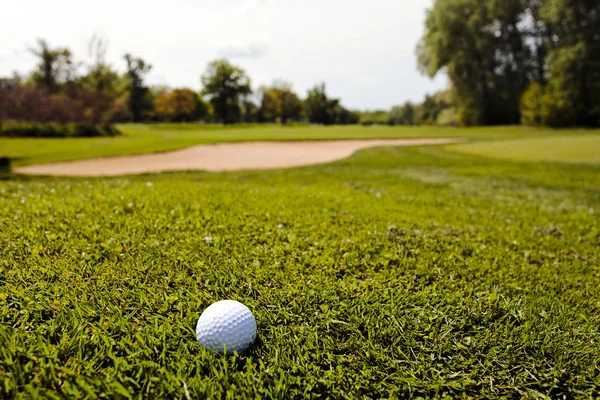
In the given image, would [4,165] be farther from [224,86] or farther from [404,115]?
[404,115]

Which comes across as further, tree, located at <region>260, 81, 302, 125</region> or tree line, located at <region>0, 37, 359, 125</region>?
tree, located at <region>260, 81, 302, 125</region>

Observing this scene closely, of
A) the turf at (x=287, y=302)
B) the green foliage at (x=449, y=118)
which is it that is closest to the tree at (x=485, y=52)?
the green foliage at (x=449, y=118)

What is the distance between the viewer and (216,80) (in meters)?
71.8

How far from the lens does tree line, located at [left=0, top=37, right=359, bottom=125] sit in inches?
1204

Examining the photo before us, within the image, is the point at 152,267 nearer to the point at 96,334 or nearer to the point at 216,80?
the point at 96,334

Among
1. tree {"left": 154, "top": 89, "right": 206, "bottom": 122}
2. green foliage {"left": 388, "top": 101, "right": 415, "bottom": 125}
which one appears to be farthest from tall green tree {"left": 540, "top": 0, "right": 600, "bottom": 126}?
tree {"left": 154, "top": 89, "right": 206, "bottom": 122}

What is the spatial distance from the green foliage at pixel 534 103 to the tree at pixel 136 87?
63.2 m

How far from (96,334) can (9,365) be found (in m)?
0.40

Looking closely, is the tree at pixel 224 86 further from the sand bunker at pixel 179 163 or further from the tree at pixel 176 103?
the sand bunker at pixel 179 163

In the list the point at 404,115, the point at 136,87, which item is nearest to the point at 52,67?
the point at 136,87

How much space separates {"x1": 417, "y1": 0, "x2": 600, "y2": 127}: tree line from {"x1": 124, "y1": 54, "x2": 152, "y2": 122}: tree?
165ft

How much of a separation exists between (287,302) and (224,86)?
248 ft

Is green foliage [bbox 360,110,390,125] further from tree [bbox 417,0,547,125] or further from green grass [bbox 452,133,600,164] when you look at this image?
green grass [bbox 452,133,600,164]

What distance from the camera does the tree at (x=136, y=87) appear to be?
67.4 metres
